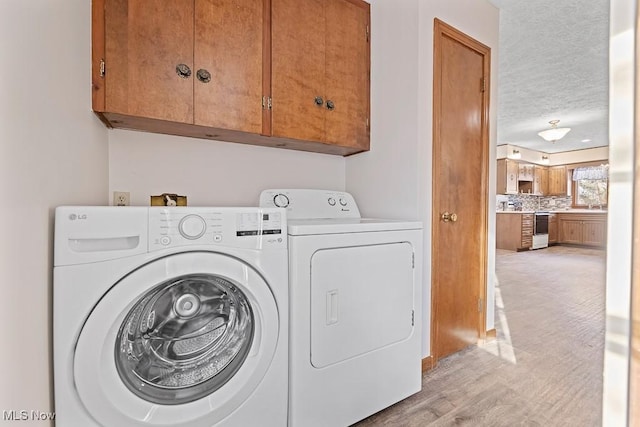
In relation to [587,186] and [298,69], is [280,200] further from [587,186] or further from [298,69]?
[587,186]

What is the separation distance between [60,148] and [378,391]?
1516mm

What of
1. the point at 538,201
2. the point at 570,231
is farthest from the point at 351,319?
the point at 538,201

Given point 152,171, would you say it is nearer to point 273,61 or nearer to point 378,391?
point 273,61

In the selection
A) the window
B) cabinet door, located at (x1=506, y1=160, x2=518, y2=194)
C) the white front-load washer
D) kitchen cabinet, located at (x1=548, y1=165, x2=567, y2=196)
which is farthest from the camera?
kitchen cabinet, located at (x1=548, y1=165, x2=567, y2=196)

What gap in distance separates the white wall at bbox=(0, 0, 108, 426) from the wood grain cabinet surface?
202 mm

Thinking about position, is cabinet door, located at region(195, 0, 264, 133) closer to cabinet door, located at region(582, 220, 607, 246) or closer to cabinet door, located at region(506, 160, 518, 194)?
cabinet door, located at region(506, 160, 518, 194)

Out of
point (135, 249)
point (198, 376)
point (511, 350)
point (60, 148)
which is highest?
point (60, 148)

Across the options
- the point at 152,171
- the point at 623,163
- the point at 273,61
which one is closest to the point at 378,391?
the point at 623,163

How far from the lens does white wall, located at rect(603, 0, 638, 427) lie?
43cm

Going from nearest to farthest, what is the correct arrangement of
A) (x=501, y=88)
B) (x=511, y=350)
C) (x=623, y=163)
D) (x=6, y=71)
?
(x=623, y=163) → (x=6, y=71) → (x=511, y=350) → (x=501, y=88)

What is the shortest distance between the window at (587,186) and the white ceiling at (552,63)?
95.0 inches

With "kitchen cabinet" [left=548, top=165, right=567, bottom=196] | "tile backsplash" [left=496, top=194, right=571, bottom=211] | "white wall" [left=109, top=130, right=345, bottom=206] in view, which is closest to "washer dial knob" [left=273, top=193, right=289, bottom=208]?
"white wall" [left=109, top=130, right=345, bottom=206]

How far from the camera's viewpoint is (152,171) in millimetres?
1586

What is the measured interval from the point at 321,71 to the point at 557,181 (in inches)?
345
